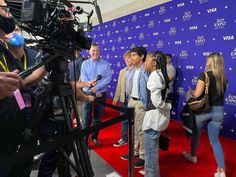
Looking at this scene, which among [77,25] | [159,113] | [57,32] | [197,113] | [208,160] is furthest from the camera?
[208,160]

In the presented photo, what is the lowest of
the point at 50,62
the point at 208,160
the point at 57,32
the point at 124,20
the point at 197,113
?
the point at 208,160

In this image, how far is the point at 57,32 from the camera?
1.12m

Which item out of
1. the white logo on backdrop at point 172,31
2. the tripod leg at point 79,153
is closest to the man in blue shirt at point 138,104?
the tripod leg at point 79,153

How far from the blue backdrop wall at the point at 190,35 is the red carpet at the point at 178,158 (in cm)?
71

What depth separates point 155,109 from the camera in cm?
234

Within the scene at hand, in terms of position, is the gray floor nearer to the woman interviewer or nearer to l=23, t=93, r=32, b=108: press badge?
the woman interviewer

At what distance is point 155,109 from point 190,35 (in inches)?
108

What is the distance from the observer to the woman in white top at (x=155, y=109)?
2.27m

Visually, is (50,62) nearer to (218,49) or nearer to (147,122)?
(147,122)

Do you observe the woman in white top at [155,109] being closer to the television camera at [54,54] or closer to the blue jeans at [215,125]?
the blue jeans at [215,125]

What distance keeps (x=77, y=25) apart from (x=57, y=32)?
0.16 m

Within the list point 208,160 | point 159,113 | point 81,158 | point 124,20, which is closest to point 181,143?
point 208,160

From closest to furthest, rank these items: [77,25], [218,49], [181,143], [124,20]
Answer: [77,25]
[181,143]
[218,49]
[124,20]

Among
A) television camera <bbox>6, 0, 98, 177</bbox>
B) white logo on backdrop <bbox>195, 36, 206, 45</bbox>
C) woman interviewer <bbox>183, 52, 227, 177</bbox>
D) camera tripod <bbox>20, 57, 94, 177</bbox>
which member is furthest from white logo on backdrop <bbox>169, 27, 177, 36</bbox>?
camera tripod <bbox>20, 57, 94, 177</bbox>
